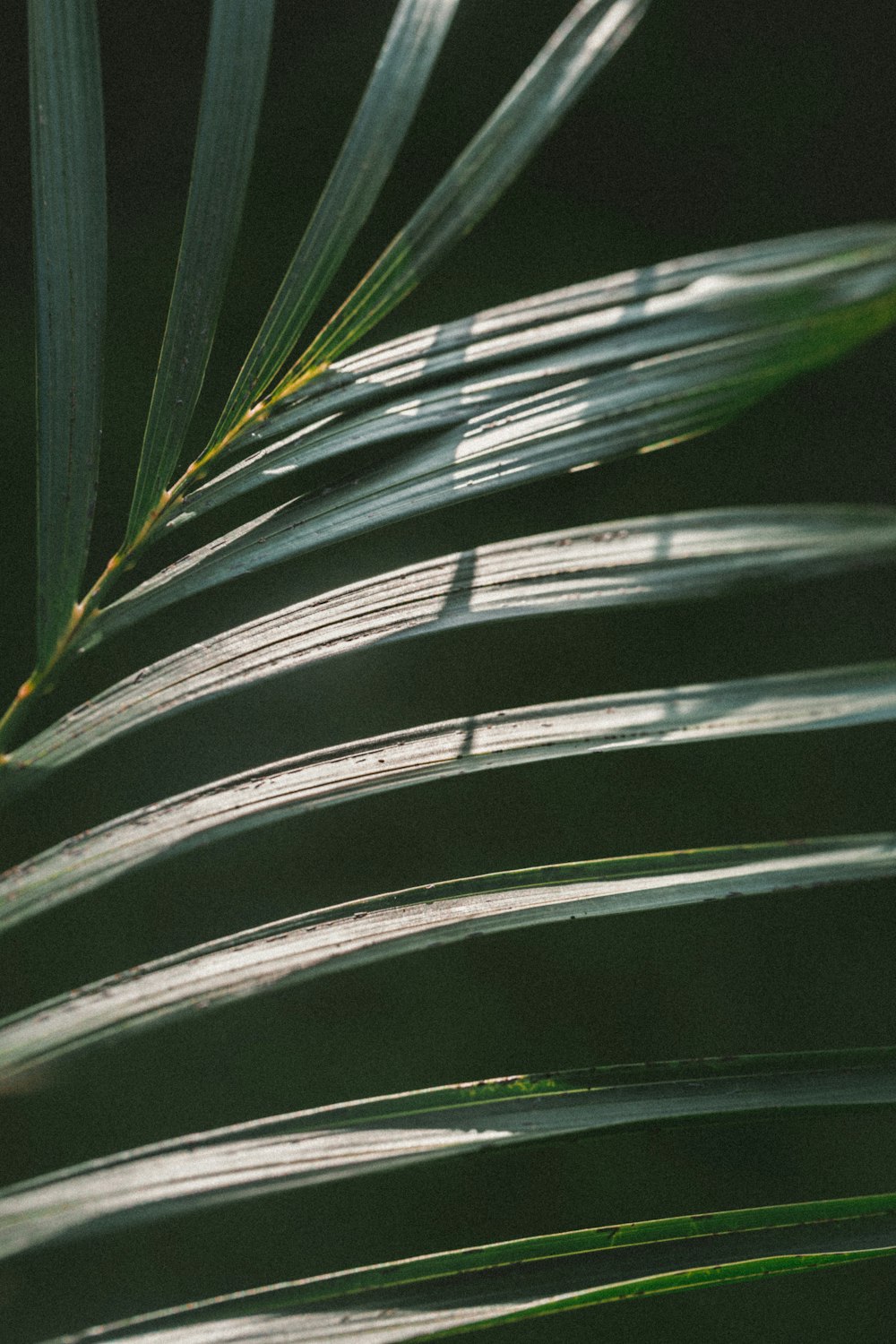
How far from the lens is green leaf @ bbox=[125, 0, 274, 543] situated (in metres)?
0.41

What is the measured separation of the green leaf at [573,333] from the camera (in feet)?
0.99

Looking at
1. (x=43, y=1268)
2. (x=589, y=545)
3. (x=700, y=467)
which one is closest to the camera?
(x=589, y=545)

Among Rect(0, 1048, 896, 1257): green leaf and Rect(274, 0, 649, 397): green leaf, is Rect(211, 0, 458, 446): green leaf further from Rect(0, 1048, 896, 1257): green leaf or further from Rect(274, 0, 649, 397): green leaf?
Rect(0, 1048, 896, 1257): green leaf

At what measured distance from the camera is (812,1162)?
3.93ft

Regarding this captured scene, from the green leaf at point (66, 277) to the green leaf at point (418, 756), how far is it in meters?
0.12

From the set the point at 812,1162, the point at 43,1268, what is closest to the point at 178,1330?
the point at 43,1268

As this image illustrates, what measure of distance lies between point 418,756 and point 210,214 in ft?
0.91

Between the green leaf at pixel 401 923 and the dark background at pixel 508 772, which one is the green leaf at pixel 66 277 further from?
the dark background at pixel 508 772

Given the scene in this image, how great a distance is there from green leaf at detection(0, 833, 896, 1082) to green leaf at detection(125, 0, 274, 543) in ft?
0.78

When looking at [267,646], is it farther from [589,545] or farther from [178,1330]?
[178,1330]

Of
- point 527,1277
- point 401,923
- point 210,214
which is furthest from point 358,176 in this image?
point 527,1277

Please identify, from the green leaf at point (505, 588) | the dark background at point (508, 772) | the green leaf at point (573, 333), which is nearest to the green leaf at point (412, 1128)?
the green leaf at point (505, 588)

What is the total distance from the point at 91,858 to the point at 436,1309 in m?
0.25

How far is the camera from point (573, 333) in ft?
1.27
